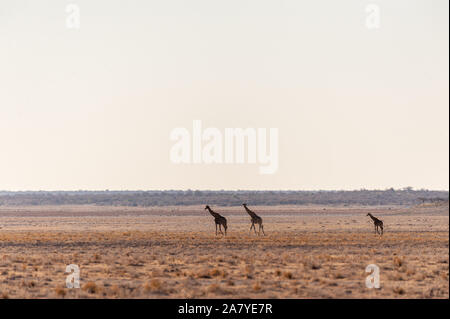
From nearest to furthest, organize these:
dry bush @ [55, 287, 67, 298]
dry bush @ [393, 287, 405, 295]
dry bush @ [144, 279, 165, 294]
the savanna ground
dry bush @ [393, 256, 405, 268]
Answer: dry bush @ [55, 287, 67, 298] < dry bush @ [393, 287, 405, 295] < dry bush @ [144, 279, 165, 294] < the savanna ground < dry bush @ [393, 256, 405, 268]

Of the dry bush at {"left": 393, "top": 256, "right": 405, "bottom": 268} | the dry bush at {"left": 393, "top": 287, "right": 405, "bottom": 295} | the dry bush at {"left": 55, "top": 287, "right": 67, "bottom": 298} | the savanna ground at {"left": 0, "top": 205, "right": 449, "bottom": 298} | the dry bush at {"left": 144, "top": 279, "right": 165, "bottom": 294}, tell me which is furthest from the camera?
the dry bush at {"left": 393, "top": 256, "right": 405, "bottom": 268}

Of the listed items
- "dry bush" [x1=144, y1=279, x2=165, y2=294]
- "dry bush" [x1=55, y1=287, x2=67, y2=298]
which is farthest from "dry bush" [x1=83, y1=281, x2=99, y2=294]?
"dry bush" [x1=144, y1=279, x2=165, y2=294]

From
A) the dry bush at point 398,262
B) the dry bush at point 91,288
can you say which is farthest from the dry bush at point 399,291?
the dry bush at point 91,288

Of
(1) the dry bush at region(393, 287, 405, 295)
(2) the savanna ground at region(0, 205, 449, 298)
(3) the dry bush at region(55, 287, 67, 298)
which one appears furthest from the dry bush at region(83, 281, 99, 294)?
(1) the dry bush at region(393, 287, 405, 295)

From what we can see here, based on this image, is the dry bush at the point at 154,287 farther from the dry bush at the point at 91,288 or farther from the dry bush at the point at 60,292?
the dry bush at the point at 60,292

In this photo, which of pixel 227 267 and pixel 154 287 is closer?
pixel 154 287

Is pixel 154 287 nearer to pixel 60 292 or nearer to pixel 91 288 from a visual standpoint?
pixel 91 288

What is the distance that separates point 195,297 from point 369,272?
8.57m

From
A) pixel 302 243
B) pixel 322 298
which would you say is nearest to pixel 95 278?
pixel 322 298

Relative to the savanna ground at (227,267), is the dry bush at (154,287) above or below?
above

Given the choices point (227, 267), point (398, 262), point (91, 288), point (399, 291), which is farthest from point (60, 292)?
point (398, 262)

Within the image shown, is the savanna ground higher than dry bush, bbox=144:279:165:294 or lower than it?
lower

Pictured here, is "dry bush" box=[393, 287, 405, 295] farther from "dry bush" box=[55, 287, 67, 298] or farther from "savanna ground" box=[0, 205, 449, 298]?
"dry bush" box=[55, 287, 67, 298]

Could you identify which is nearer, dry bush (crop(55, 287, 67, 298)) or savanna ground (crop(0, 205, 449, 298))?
dry bush (crop(55, 287, 67, 298))
